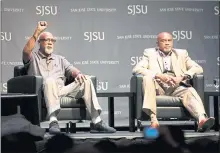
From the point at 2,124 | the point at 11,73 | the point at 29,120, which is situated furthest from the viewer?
the point at 11,73

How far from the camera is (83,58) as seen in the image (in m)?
5.17

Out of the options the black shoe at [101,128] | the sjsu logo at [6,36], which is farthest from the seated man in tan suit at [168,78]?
the sjsu logo at [6,36]

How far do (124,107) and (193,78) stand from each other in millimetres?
1595

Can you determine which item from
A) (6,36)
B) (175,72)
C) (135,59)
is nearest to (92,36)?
(135,59)

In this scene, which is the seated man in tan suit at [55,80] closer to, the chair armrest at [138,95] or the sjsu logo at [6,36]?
the chair armrest at [138,95]

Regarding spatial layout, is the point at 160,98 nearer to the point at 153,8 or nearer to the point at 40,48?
the point at 40,48

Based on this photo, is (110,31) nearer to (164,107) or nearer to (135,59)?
(135,59)

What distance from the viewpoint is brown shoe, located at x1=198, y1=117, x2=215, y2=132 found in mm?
3219

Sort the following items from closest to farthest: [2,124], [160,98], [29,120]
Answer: [2,124] < [29,120] < [160,98]

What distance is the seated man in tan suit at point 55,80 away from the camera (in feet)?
10.7

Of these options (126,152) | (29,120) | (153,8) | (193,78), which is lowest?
(126,152)

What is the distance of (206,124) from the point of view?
10.6 feet

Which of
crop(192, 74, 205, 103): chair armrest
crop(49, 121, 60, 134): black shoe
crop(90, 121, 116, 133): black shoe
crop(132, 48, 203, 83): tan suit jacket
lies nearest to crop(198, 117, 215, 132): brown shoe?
crop(192, 74, 205, 103): chair armrest

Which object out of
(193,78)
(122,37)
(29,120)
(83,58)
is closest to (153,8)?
(122,37)
